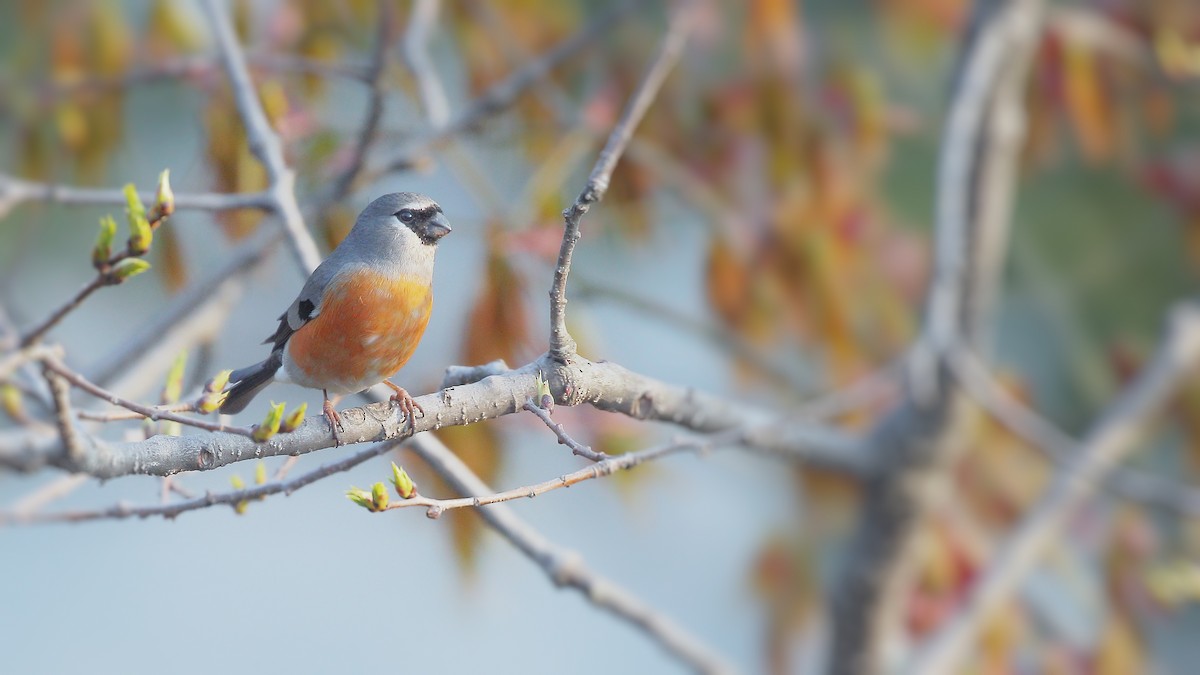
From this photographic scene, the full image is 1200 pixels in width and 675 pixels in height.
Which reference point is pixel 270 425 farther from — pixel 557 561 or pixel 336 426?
pixel 557 561

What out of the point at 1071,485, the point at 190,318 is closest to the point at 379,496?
the point at 190,318

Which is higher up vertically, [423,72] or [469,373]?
[423,72]

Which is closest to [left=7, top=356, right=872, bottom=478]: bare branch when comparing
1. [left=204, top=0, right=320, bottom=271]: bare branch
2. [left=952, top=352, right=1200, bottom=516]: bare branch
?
[left=204, top=0, right=320, bottom=271]: bare branch

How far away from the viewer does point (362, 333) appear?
3.40 ft

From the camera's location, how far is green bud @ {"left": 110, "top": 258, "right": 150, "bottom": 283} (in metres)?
0.74

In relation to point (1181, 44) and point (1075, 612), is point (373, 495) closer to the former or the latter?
point (1181, 44)

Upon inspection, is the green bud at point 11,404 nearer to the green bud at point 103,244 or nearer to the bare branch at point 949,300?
the green bud at point 103,244

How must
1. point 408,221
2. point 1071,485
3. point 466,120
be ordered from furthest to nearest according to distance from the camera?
point 1071,485, point 466,120, point 408,221

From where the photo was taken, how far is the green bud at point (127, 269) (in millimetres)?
735

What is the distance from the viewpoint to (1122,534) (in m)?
4.27

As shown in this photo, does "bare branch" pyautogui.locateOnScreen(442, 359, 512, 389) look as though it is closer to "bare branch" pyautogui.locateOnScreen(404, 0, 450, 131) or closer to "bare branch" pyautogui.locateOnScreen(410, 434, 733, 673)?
"bare branch" pyautogui.locateOnScreen(410, 434, 733, 673)

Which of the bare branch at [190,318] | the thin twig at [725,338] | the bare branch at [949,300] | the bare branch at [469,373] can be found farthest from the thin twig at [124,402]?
the bare branch at [949,300]

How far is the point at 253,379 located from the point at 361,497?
1.02ft

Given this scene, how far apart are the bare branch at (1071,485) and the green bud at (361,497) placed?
262cm
